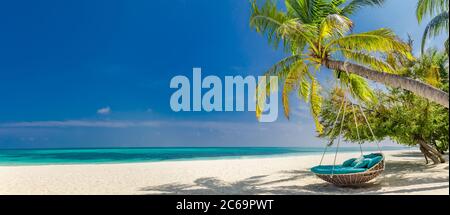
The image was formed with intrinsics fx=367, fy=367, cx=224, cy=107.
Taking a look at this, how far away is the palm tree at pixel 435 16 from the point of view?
224 inches

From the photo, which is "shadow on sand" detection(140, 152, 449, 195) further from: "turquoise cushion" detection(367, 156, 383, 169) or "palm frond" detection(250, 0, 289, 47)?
"palm frond" detection(250, 0, 289, 47)

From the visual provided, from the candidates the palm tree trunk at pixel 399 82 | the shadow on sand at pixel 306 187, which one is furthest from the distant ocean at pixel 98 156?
the palm tree trunk at pixel 399 82

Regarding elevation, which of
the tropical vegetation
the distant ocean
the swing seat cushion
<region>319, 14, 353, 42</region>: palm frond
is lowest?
the distant ocean

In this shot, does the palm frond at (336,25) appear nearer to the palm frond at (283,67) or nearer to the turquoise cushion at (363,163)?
the palm frond at (283,67)

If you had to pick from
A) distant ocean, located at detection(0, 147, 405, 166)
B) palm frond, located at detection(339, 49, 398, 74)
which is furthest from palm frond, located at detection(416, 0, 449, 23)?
distant ocean, located at detection(0, 147, 405, 166)

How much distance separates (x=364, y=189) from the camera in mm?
6238

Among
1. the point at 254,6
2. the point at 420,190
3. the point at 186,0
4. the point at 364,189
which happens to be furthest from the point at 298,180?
the point at 186,0

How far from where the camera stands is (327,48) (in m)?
5.77

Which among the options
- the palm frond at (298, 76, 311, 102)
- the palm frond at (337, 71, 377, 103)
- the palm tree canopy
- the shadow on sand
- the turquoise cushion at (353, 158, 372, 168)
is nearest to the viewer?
the palm tree canopy

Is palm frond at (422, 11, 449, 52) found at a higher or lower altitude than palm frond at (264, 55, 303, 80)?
higher

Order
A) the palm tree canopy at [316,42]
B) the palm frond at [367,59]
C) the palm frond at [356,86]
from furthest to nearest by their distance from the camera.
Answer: the palm frond at [356,86]
the palm frond at [367,59]
the palm tree canopy at [316,42]

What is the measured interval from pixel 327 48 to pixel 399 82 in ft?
3.92

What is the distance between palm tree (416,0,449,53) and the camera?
5.70m
